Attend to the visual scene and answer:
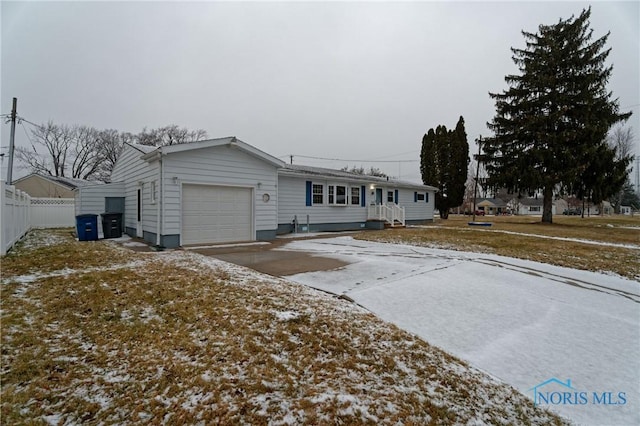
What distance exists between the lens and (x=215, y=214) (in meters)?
9.98

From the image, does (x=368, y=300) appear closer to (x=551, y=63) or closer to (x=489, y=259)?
(x=489, y=259)

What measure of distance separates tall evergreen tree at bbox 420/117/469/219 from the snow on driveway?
2065 centimetres

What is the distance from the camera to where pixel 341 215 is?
50.6 feet

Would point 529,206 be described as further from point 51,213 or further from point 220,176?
point 51,213

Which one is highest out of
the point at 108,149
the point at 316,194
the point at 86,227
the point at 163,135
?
the point at 163,135

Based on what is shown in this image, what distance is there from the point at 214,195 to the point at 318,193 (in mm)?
5716

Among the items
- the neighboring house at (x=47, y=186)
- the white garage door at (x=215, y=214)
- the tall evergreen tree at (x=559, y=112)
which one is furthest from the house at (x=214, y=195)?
the neighboring house at (x=47, y=186)

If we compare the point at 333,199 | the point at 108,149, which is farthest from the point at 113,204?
the point at 108,149

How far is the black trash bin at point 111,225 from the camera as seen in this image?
1107 cm

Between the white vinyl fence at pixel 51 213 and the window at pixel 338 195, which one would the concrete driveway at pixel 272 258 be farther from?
the white vinyl fence at pixel 51 213

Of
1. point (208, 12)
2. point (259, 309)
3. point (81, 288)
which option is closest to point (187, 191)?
point (81, 288)

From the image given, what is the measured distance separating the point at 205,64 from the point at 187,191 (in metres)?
13.2

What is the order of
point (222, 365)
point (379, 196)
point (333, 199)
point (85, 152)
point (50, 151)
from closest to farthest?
point (222, 365)
point (333, 199)
point (379, 196)
point (50, 151)
point (85, 152)

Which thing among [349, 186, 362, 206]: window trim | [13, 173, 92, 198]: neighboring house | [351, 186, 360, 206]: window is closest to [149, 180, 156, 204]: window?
[349, 186, 362, 206]: window trim
